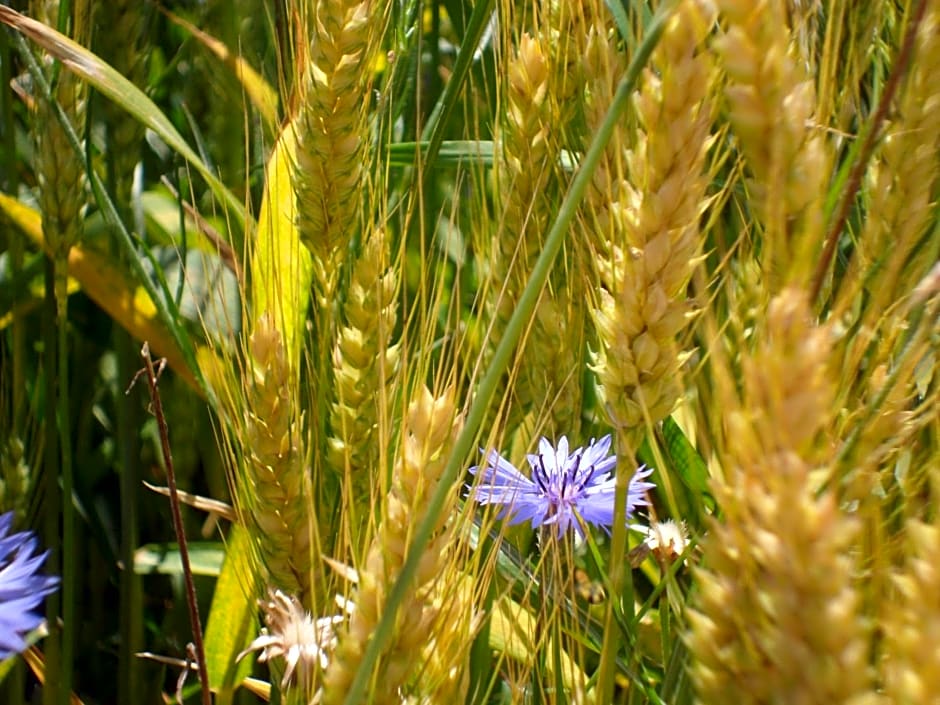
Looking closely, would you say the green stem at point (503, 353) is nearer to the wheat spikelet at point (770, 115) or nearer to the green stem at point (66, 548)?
the wheat spikelet at point (770, 115)

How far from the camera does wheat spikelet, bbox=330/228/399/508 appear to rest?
60 centimetres

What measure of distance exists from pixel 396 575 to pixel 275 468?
171 millimetres

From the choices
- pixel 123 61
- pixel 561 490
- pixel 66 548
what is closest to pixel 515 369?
pixel 561 490

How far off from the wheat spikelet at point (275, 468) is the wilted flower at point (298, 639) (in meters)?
0.03

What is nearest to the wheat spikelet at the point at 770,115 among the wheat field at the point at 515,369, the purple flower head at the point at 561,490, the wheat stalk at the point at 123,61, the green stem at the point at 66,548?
the wheat field at the point at 515,369

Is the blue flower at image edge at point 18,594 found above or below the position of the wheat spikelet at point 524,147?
below

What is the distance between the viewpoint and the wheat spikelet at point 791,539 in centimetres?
28

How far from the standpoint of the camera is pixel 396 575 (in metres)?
0.40

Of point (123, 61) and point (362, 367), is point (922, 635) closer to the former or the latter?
point (362, 367)

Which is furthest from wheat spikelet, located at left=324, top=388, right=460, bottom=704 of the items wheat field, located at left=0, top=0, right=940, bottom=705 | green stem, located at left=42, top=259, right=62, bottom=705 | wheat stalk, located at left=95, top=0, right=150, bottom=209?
wheat stalk, located at left=95, top=0, right=150, bottom=209

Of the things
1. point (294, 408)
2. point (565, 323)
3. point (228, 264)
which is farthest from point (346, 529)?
point (228, 264)

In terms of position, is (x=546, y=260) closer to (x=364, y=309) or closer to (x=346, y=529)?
(x=346, y=529)

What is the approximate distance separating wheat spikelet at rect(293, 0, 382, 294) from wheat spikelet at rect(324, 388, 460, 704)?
8.3 inches

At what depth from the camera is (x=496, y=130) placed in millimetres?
642
